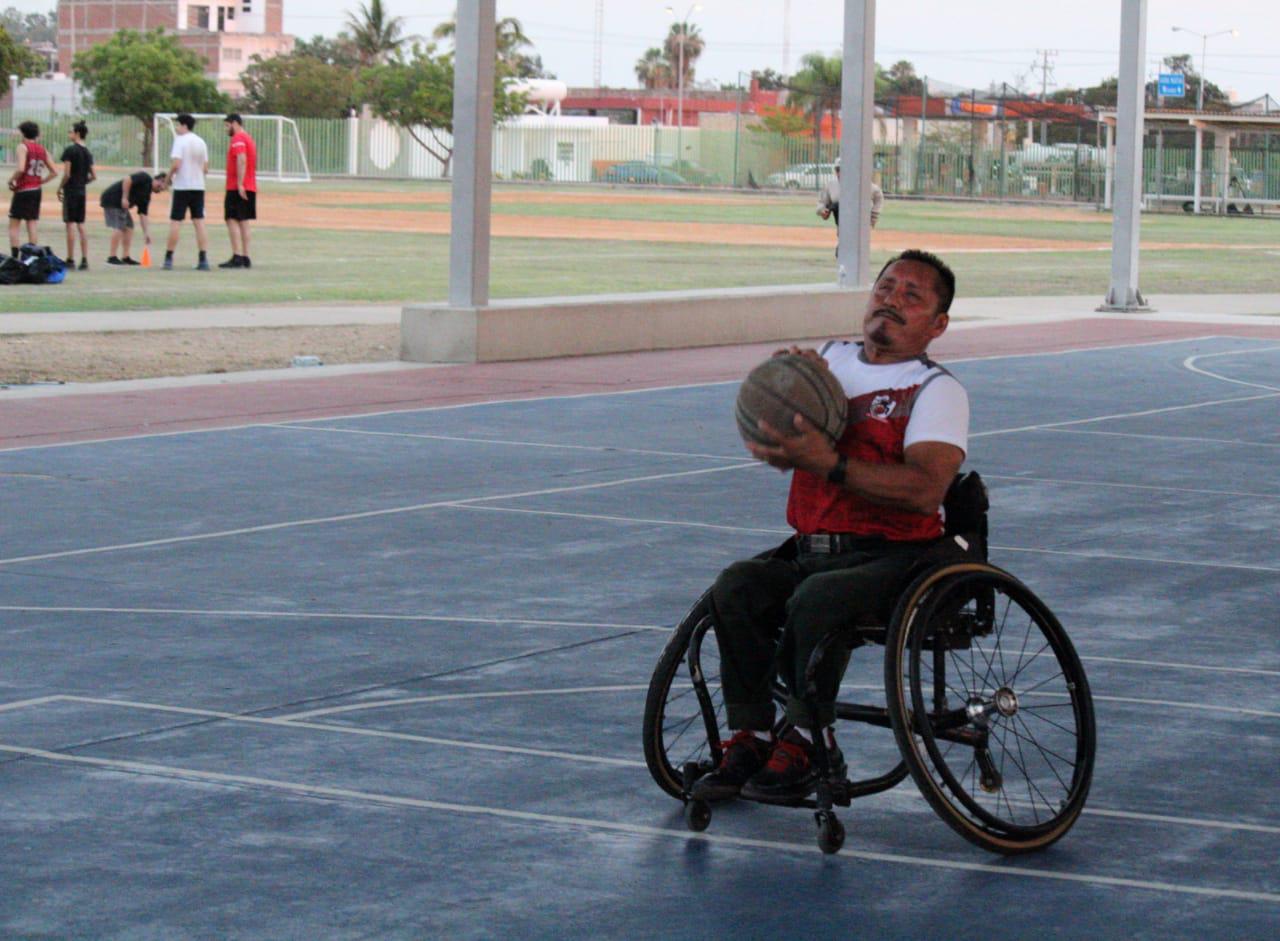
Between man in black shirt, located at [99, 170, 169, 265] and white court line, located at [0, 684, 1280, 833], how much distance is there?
22329mm

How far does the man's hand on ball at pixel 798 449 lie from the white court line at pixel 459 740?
130 cm

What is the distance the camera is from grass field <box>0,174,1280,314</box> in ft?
92.3

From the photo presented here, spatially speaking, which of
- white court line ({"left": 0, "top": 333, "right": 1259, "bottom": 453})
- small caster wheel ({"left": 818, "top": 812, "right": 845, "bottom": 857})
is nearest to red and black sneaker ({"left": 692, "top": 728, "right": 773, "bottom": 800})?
small caster wheel ({"left": 818, "top": 812, "right": 845, "bottom": 857})

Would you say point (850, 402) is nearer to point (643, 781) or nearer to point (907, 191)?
point (643, 781)

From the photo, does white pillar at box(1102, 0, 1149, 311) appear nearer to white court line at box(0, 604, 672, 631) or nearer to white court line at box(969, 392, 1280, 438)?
white court line at box(969, 392, 1280, 438)

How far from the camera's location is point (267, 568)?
9555 mm

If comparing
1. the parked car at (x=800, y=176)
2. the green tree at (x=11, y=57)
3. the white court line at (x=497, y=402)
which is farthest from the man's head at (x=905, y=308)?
the parked car at (x=800, y=176)

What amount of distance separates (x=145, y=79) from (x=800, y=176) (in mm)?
30735

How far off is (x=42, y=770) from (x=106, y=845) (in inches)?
31.3

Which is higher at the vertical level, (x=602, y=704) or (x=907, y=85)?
(x=907, y=85)

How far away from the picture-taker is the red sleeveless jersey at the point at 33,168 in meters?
27.7

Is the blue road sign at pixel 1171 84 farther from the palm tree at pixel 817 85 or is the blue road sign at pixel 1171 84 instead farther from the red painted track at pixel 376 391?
the red painted track at pixel 376 391

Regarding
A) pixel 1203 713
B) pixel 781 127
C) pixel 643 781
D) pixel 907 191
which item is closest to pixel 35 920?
pixel 643 781

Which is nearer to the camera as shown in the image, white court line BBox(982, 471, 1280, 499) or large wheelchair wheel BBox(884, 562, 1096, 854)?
large wheelchair wheel BBox(884, 562, 1096, 854)
